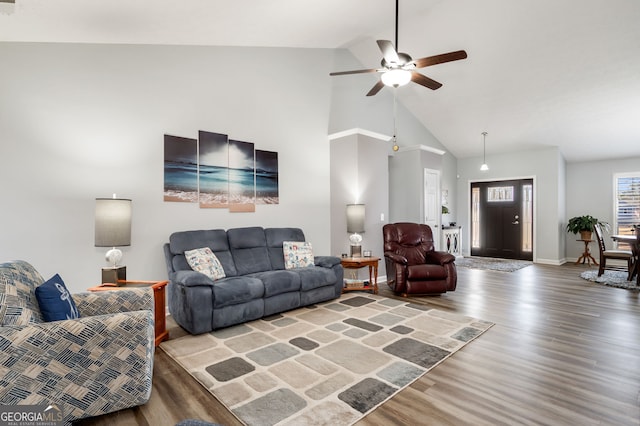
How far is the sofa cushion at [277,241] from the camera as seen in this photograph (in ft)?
14.0

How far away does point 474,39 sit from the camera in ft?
16.1

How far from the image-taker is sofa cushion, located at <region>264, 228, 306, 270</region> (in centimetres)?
427

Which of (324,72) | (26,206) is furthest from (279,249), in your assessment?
(324,72)

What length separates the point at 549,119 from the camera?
20.4 feet

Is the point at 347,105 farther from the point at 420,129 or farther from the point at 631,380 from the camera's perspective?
the point at 631,380

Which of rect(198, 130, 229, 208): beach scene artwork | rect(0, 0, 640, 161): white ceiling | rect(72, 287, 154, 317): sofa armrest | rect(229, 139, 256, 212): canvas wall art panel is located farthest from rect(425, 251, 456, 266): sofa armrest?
rect(72, 287, 154, 317): sofa armrest

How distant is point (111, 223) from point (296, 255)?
2197 millimetres

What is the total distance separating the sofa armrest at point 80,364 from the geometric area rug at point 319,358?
510 millimetres

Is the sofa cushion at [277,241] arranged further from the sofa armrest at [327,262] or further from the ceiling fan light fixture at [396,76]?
the ceiling fan light fixture at [396,76]

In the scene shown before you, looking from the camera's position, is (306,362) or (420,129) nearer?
(306,362)

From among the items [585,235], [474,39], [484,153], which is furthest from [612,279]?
[474,39]

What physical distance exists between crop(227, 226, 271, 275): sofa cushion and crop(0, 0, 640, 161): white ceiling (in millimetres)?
2413

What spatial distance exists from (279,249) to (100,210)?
2150mm

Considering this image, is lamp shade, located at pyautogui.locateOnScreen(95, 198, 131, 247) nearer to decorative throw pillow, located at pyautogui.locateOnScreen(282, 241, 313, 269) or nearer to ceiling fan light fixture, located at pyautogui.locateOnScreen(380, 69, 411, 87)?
decorative throw pillow, located at pyautogui.locateOnScreen(282, 241, 313, 269)
